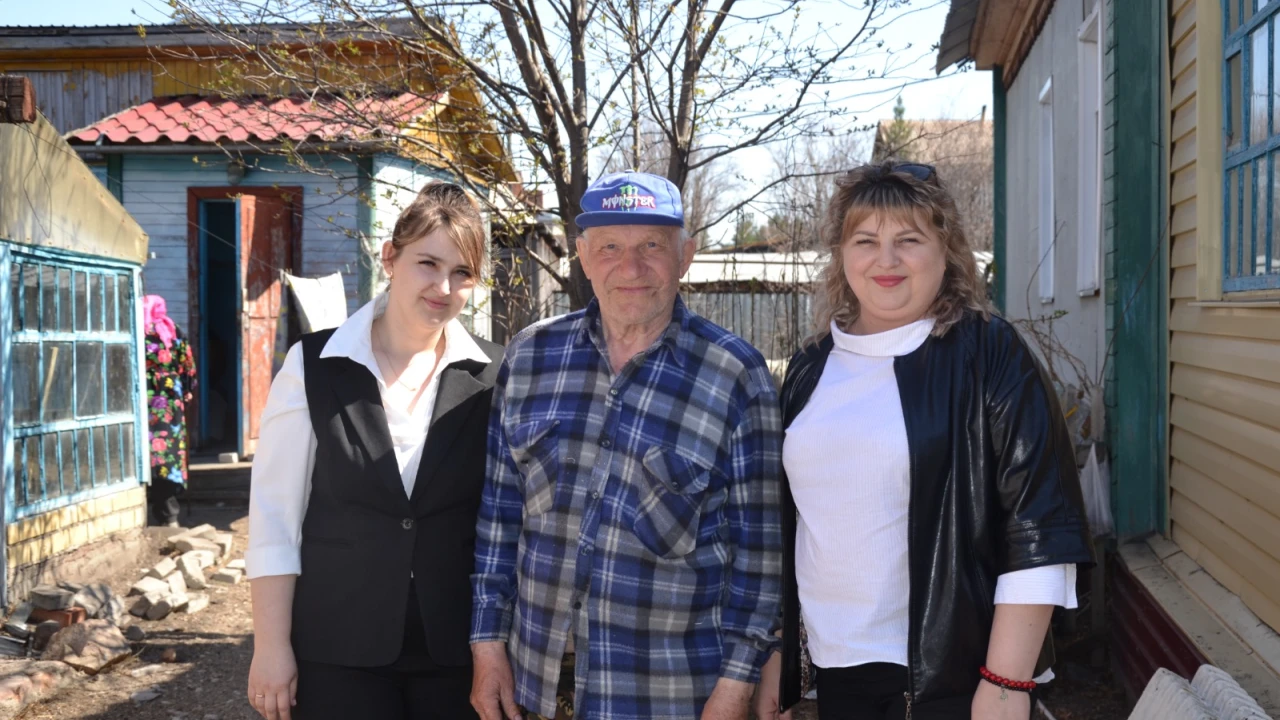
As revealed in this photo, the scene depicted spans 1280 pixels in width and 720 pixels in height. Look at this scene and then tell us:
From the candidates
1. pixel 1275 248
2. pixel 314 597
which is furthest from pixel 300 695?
pixel 1275 248

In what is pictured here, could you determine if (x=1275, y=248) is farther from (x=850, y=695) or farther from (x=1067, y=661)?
(x=1067, y=661)

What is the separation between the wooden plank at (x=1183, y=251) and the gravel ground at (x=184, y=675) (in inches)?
178

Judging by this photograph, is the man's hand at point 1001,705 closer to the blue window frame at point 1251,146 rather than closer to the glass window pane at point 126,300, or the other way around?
the blue window frame at point 1251,146

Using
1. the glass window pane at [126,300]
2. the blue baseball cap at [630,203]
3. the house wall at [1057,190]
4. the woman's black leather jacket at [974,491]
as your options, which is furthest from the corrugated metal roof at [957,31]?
the glass window pane at [126,300]

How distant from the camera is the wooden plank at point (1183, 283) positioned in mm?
3850

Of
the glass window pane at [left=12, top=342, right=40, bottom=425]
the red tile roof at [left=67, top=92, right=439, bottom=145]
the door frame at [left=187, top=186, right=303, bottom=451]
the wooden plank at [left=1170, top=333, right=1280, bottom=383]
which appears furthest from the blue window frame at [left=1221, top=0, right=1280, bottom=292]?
the door frame at [left=187, top=186, right=303, bottom=451]

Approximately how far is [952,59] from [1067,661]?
18.7ft

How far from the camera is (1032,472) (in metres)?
1.99

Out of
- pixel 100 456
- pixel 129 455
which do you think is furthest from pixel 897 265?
pixel 129 455

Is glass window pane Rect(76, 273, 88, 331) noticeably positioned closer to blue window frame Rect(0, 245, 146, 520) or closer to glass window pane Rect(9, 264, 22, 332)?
blue window frame Rect(0, 245, 146, 520)

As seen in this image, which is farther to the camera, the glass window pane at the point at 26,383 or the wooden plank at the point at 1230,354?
the glass window pane at the point at 26,383

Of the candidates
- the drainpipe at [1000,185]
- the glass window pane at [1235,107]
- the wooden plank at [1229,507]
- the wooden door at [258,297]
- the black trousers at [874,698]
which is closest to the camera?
the black trousers at [874,698]

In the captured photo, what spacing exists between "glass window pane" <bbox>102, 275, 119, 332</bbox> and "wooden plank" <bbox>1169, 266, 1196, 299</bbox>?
650 cm

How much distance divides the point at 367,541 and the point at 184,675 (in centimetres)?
363
